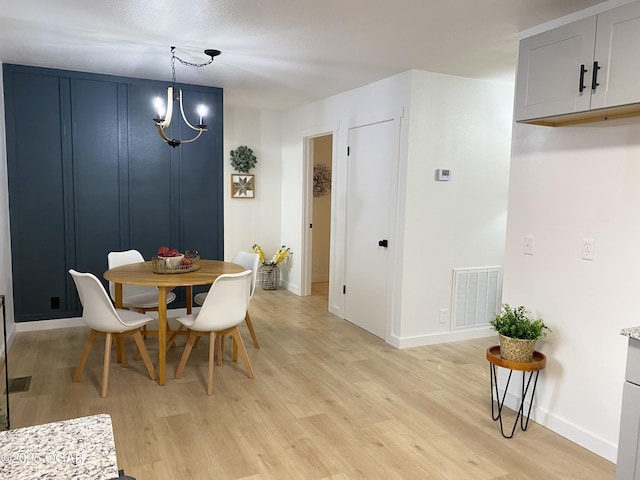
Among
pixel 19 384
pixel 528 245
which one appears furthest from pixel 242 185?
pixel 528 245

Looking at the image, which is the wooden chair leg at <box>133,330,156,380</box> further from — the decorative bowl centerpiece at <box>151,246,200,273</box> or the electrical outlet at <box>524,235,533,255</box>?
the electrical outlet at <box>524,235,533,255</box>

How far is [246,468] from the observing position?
2375 mm

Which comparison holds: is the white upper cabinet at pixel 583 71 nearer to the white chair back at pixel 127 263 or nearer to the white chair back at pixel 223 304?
the white chair back at pixel 223 304

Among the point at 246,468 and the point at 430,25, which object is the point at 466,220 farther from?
the point at 246,468

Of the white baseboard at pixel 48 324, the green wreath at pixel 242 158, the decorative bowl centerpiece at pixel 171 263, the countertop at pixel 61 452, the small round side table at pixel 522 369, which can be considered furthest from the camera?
the green wreath at pixel 242 158

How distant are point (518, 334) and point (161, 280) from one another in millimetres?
2331

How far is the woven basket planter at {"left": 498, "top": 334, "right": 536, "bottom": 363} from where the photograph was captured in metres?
2.67

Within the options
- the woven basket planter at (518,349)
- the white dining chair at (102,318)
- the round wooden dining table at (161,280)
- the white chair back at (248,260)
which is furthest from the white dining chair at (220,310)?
the woven basket planter at (518,349)

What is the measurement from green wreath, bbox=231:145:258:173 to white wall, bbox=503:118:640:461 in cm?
395

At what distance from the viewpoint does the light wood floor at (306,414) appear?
7.91ft

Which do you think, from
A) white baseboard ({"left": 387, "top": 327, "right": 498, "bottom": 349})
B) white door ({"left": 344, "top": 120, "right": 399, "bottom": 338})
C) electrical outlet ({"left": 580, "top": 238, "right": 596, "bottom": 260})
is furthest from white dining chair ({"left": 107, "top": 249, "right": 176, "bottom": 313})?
electrical outlet ({"left": 580, "top": 238, "right": 596, "bottom": 260})

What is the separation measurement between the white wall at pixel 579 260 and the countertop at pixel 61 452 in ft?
8.17

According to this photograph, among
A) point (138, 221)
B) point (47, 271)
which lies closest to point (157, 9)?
point (138, 221)

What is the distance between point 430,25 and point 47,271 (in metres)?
3.95
